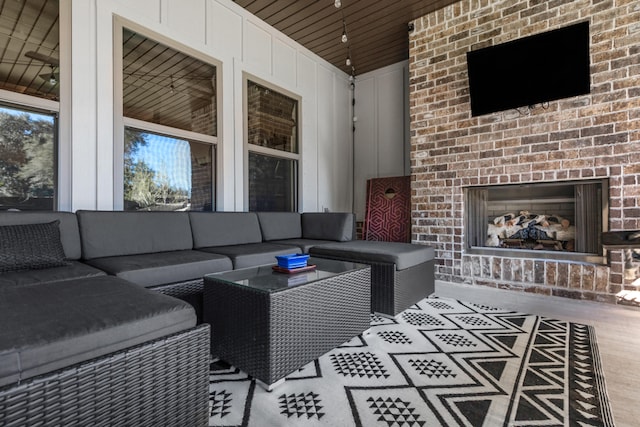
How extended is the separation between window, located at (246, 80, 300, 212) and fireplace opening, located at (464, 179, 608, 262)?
218 centimetres

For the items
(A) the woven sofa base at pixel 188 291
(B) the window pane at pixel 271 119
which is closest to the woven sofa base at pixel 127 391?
(A) the woven sofa base at pixel 188 291

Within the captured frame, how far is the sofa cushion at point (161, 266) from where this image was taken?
5.94 feet

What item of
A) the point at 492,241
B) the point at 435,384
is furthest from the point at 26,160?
the point at 492,241

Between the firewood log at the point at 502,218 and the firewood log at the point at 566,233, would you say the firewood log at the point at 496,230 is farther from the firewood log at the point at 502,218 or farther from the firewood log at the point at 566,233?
the firewood log at the point at 566,233

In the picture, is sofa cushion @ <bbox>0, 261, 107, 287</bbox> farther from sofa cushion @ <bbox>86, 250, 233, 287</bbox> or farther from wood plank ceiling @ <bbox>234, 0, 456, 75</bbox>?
wood plank ceiling @ <bbox>234, 0, 456, 75</bbox>

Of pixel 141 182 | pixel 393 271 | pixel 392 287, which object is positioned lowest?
pixel 392 287

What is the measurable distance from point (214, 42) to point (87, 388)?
→ 3.31 metres

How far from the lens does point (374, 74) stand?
4863 mm

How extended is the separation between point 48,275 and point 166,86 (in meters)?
2.03

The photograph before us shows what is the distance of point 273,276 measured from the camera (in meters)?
1.74

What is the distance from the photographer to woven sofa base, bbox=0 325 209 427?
0.76m

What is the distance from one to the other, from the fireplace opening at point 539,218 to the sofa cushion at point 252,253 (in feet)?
6.88

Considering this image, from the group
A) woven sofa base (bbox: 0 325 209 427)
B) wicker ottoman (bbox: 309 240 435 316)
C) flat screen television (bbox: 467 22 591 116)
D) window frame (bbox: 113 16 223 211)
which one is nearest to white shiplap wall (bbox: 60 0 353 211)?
window frame (bbox: 113 16 223 211)

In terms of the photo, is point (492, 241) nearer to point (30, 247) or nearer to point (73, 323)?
point (73, 323)
